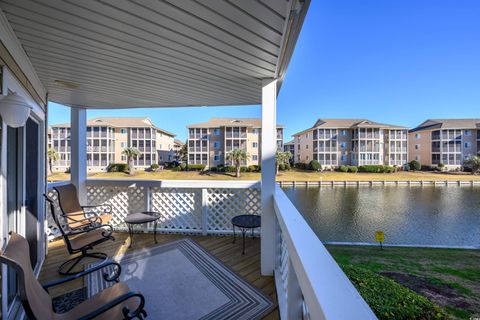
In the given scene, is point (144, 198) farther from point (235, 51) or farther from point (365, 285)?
point (365, 285)

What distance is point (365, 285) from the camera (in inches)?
128

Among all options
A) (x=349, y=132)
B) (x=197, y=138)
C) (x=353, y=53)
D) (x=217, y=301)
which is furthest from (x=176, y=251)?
(x=349, y=132)

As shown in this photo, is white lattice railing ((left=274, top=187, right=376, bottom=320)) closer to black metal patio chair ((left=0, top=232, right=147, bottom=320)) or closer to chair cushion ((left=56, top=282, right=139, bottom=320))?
black metal patio chair ((left=0, top=232, right=147, bottom=320))

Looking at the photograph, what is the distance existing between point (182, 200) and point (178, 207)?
152 mm

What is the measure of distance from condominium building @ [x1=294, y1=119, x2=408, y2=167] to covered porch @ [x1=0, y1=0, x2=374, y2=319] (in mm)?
32425

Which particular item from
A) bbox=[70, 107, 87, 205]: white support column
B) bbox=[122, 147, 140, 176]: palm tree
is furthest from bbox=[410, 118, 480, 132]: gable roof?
bbox=[122, 147, 140, 176]: palm tree

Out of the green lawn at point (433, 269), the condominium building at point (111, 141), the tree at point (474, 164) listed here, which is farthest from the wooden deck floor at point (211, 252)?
the tree at point (474, 164)

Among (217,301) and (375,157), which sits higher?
(375,157)

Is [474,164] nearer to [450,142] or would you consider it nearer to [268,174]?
[450,142]

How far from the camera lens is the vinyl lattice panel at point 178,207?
155 inches

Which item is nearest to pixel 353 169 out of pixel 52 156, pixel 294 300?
pixel 294 300

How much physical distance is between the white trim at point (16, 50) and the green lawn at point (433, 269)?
6.70 metres

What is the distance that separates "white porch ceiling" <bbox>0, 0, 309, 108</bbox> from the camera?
1.38 m

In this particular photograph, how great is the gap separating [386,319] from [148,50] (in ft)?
14.2
